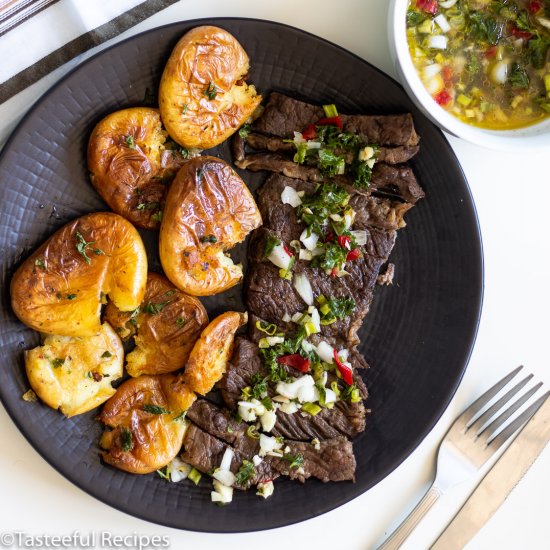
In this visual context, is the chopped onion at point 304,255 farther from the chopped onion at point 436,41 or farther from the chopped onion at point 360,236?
the chopped onion at point 436,41

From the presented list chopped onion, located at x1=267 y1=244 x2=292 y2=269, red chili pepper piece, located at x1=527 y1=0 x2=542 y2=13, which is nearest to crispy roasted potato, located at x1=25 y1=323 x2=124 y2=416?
chopped onion, located at x1=267 y1=244 x2=292 y2=269

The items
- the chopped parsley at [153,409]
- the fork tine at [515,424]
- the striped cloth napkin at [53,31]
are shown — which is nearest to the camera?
the striped cloth napkin at [53,31]

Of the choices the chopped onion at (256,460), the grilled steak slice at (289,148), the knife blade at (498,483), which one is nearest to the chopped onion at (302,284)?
the grilled steak slice at (289,148)

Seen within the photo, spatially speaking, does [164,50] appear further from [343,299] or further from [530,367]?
[530,367]

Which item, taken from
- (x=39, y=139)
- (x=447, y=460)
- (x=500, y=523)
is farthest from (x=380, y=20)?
(x=500, y=523)

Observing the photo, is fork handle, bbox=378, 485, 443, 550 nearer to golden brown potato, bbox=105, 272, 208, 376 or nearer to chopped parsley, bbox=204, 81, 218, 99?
golden brown potato, bbox=105, 272, 208, 376

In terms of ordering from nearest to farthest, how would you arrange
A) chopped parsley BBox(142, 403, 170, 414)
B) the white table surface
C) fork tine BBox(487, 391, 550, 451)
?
chopped parsley BBox(142, 403, 170, 414) < the white table surface < fork tine BBox(487, 391, 550, 451)

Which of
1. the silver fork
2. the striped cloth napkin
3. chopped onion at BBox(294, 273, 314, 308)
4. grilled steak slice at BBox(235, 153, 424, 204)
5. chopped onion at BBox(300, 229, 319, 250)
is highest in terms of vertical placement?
the striped cloth napkin
